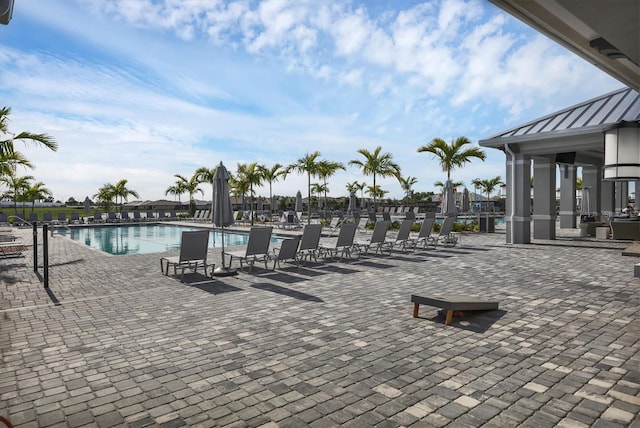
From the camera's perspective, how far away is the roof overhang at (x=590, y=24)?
8.92ft

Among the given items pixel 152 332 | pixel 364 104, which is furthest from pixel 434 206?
pixel 152 332

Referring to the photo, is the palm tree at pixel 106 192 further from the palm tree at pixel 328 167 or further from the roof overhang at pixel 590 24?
the roof overhang at pixel 590 24

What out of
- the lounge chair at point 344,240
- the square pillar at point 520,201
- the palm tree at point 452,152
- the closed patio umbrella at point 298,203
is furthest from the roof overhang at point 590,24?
the closed patio umbrella at point 298,203

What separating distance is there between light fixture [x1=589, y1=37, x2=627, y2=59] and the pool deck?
2951 mm

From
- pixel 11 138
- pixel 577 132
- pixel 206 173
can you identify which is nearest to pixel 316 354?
pixel 11 138

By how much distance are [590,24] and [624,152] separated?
376 cm

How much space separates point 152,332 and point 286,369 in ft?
6.86

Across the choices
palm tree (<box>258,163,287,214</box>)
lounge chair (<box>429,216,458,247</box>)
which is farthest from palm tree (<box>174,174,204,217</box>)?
lounge chair (<box>429,216,458,247</box>)

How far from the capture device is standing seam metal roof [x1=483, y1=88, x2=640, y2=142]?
12.7 metres

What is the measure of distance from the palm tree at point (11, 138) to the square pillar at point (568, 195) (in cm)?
2248

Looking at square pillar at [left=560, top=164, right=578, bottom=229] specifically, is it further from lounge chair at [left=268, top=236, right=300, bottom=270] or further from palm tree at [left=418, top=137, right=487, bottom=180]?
lounge chair at [left=268, top=236, right=300, bottom=270]

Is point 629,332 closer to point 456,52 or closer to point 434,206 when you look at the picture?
point 456,52

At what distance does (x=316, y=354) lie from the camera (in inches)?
163

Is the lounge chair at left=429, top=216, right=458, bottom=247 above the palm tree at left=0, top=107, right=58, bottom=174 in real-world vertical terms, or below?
below
